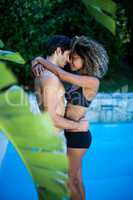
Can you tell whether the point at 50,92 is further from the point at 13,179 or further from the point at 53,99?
the point at 13,179

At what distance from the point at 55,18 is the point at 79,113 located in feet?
15.6

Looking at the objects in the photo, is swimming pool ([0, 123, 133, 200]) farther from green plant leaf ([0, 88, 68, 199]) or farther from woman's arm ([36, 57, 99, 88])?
green plant leaf ([0, 88, 68, 199])

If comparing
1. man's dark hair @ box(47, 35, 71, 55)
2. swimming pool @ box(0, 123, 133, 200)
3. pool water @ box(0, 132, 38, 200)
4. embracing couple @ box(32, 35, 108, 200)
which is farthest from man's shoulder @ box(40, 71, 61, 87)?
swimming pool @ box(0, 123, 133, 200)

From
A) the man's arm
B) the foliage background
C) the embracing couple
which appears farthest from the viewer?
the foliage background

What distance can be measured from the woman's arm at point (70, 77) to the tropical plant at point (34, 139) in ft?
5.95

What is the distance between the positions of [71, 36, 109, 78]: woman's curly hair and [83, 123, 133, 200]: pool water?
2098mm

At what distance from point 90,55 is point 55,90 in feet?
1.27

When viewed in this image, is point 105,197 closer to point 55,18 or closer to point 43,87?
point 43,87

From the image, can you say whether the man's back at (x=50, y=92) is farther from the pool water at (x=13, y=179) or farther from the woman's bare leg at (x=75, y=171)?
the pool water at (x=13, y=179)

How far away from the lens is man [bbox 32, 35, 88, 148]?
292 centimetres

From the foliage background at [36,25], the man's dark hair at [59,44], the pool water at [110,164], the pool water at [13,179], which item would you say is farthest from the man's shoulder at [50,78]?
the foliage background at [36,25]

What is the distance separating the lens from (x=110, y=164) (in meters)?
6.22

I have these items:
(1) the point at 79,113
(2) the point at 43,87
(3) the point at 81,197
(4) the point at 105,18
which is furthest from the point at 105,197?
(4) the point at 105,18

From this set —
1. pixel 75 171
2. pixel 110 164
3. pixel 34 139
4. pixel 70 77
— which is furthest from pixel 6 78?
pixel 110 164
